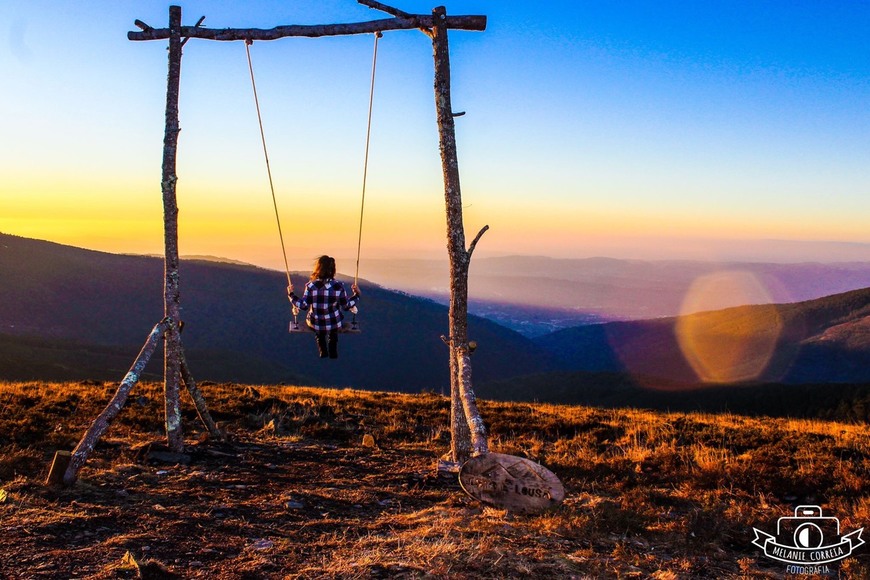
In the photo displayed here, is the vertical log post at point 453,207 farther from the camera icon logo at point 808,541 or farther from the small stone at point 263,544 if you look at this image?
the camera icon logo at point 808,541

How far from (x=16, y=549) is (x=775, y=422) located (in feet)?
55.1

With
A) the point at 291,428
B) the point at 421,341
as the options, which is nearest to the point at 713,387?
the point at 291,428

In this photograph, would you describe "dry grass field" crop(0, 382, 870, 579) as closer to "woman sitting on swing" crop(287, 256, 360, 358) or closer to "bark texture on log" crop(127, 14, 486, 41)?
"woman sitting on swing" crop(287, 256, 360, 358)

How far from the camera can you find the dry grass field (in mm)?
4828

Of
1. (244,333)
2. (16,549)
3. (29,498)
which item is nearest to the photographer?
(16,549)

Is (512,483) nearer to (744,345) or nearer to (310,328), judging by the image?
(310,328)

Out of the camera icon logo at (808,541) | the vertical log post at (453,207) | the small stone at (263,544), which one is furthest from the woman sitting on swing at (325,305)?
the camera icon logo at (808,541)

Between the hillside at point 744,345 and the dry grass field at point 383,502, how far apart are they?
56260 mm

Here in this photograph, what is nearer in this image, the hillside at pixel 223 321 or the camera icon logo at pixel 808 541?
the camera icon logo at pixel 808 541

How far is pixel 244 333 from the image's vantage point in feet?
293

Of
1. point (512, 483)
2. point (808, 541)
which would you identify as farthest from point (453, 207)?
point (808, 541)

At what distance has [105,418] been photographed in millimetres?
7602

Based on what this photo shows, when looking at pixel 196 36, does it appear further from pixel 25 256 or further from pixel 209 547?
pixel 25 256

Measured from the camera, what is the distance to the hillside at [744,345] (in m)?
82.1
